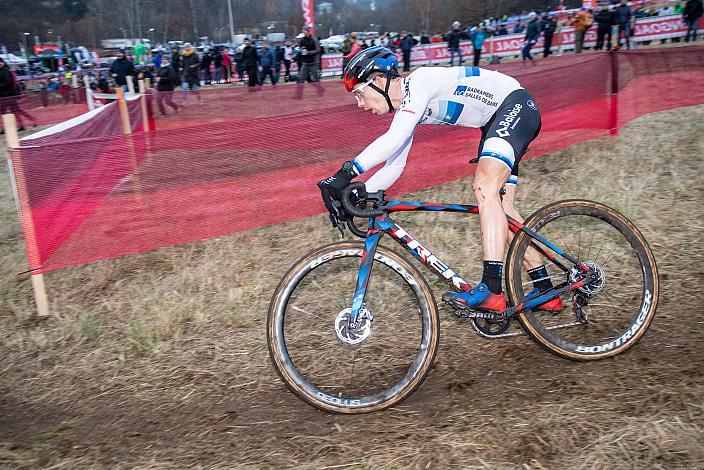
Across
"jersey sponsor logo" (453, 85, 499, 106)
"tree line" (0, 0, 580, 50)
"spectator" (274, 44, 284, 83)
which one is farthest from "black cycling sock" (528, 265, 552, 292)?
"tree line" (0, 0, 580, 50)

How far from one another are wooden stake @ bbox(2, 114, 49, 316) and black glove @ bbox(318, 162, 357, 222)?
315cm

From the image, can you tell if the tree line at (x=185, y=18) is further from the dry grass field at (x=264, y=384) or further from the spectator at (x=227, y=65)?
the dry grass field at (x=264, y=384)

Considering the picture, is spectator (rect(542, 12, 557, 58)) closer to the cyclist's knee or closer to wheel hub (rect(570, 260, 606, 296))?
wheel hub (rect(570, 260, 606, 296))

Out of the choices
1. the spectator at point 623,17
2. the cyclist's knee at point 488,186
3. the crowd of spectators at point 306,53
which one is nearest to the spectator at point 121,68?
the crowd of spectators at point 306,53

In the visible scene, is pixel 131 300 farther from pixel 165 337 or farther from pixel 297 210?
pixel 297 210

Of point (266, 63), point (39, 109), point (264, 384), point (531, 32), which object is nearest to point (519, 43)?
point (531, 32)

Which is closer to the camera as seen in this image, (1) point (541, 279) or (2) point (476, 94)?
(2) point (476, 94)

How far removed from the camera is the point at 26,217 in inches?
203

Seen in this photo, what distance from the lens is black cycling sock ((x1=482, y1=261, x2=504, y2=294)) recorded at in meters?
3.78

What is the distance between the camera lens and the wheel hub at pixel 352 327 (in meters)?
3.57

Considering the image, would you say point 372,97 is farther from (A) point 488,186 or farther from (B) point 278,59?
(B) point 278,59

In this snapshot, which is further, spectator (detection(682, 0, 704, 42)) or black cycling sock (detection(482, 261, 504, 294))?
spectator (detection(682, 0, 704, 42))

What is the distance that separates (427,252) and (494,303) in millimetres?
540

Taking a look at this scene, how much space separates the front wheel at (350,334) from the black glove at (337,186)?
9.6 inches
